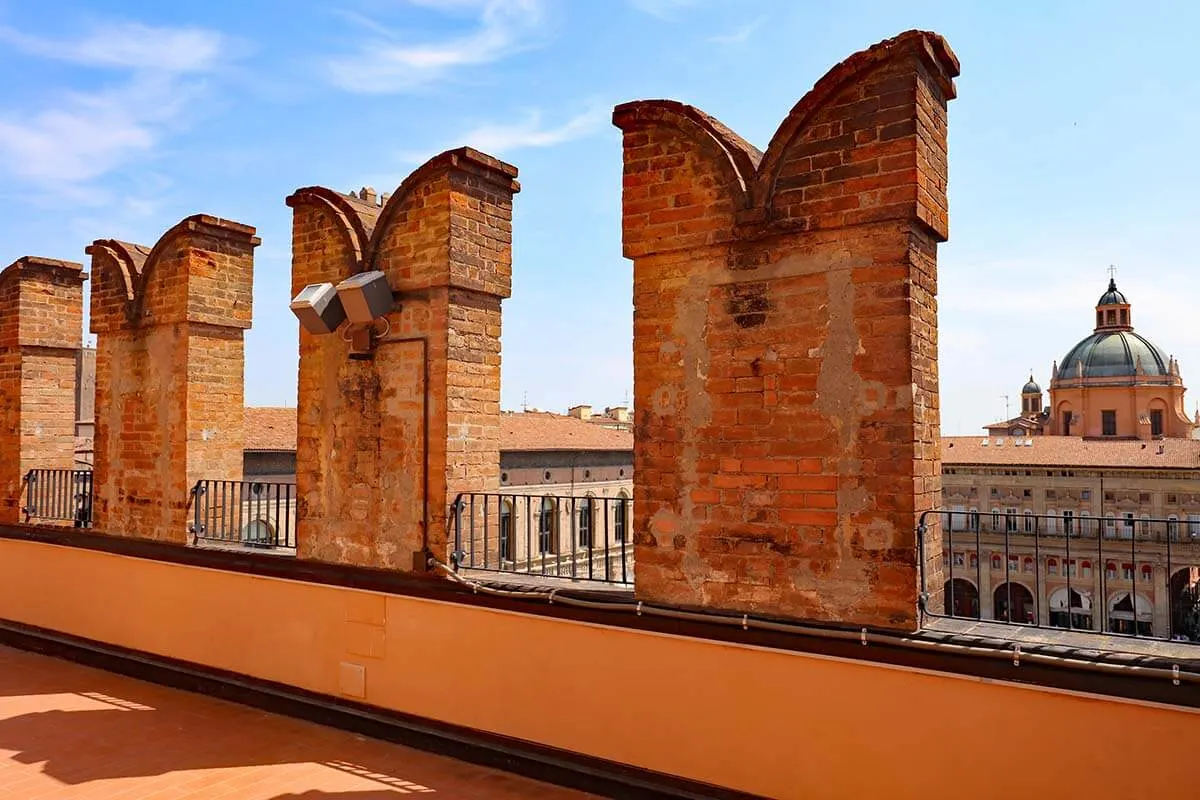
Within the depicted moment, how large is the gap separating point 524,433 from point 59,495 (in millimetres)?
20708

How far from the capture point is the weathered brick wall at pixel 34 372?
9.24 meters

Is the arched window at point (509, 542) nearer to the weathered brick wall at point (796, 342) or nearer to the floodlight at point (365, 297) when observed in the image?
the weathered brick wall at point (796, 342)

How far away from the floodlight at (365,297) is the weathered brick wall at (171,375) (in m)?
2.35

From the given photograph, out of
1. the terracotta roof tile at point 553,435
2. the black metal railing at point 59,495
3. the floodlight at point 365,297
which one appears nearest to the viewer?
the floodlight at point 365,297

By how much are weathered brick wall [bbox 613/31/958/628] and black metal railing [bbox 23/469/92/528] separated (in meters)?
6.67

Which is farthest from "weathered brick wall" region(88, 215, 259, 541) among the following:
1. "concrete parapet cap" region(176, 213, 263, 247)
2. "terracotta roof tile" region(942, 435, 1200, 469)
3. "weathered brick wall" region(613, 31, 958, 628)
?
"terracotta roof tile" region(942, 435, 1200, 469)

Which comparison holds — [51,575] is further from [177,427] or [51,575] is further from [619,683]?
[619,683]

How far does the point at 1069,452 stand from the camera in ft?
133

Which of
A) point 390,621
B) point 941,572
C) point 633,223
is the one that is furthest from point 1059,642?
point 390,621

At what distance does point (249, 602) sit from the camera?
687 cm

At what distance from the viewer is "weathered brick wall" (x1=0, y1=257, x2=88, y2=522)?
30.3 ft

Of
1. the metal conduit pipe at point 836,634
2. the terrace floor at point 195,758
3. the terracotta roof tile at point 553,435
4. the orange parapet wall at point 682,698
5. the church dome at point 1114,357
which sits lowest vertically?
the terrace floor at point 195,758

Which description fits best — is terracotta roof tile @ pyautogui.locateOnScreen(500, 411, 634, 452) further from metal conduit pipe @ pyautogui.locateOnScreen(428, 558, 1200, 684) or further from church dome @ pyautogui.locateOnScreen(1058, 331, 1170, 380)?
church dome @ pyautogui.locateOnScreen(1058, 331, 1170, 380)

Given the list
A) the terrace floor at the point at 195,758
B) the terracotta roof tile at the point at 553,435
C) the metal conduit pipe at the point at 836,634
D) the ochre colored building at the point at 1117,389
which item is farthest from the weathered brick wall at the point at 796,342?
the ochre colored building at the point at 1117,389
